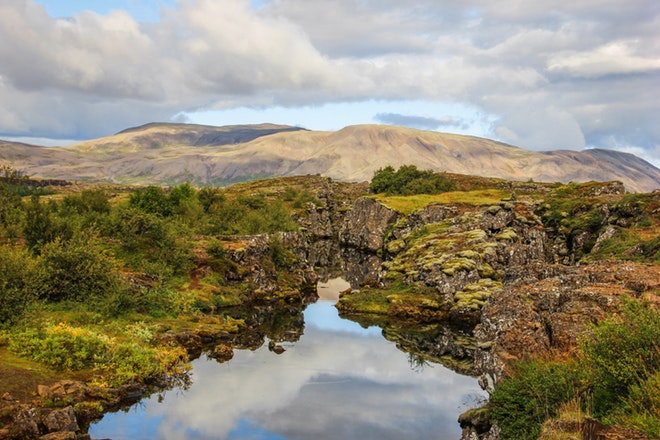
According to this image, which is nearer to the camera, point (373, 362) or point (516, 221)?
point (373, 362)

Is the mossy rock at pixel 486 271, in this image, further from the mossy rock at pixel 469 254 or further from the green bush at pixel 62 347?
the green bush at pixel 62 347

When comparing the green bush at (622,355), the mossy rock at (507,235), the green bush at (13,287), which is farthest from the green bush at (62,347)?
the mossy rock at (507,235)

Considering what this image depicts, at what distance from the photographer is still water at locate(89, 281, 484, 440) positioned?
28234 millimetres

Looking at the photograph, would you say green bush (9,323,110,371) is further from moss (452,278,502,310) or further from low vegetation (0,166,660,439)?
moss (452,278,502,310)

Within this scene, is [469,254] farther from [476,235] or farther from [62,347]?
[62,347]

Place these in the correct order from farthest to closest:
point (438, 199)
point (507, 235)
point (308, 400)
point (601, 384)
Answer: point (438, 199) < point (507, 235) < point (308, 400) < point (601, 384)

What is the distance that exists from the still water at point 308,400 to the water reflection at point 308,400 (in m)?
0.06

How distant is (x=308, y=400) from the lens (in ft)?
108

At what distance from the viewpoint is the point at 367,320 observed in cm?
5388

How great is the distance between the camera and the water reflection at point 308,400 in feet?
92.7

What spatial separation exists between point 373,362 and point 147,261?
28309 mm

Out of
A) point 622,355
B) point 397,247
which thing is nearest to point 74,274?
point 622,355

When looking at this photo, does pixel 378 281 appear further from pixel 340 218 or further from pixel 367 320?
pixel 340 218

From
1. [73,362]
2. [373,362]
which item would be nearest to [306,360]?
[373,362]
